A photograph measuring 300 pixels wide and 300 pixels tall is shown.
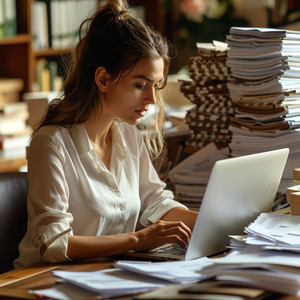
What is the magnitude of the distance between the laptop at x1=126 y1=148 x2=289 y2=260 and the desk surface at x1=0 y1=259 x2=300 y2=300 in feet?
0.44

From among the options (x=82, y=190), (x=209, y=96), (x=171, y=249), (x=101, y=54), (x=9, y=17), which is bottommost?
(x=171, y=249)

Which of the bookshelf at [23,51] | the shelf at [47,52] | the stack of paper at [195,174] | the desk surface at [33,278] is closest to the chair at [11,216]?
the desk surface at [33,278]

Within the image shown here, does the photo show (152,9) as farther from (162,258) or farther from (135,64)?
(162,258)

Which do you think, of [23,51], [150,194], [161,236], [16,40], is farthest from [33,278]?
[23,51]

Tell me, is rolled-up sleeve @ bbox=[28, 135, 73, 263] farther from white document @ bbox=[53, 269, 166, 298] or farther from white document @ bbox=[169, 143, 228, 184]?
white document @ bbox=[169, 143, 228, 184]

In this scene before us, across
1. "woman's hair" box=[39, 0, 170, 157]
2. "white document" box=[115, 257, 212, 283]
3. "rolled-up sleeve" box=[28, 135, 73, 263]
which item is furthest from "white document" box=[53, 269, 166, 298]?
"woman's hair" box=[39, 0, 170, 157]

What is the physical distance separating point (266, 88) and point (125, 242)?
677 millimetres

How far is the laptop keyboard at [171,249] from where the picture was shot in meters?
1.62

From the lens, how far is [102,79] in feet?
5.99

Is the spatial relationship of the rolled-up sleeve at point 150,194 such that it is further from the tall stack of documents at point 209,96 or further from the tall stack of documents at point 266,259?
the tall stack of documents at point 266,259

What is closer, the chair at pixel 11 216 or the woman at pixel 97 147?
the woman at pixel 97 147

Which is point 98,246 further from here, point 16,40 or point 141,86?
point 16,40

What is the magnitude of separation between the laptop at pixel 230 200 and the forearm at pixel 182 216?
0.76 feet

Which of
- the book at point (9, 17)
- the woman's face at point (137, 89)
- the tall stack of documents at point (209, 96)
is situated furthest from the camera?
the book at point (9, 17)
